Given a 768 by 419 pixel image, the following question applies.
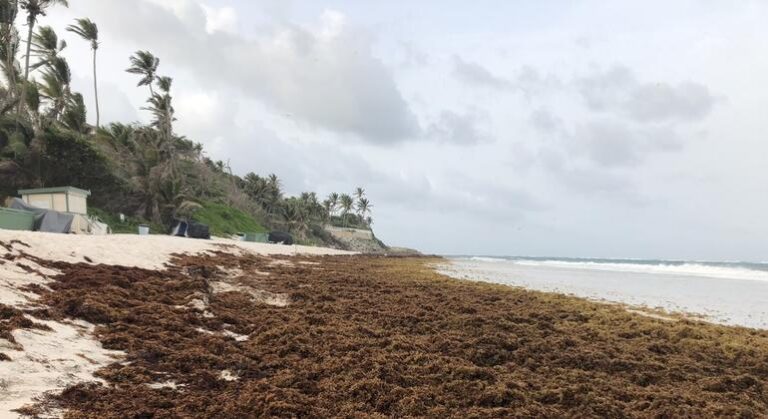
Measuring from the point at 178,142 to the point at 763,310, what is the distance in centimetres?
5296

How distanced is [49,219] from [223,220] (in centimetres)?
3144

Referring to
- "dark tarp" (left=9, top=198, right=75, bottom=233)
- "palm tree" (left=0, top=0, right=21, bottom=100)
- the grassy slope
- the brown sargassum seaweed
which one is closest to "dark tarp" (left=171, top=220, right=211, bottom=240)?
the grassy slope

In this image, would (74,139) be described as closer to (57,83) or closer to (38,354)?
(57,83)

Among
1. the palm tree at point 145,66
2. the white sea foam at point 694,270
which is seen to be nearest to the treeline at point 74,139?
the palm tree at point 145,66

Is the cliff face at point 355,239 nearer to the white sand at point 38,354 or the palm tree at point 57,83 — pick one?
the palm tree at point 57,83

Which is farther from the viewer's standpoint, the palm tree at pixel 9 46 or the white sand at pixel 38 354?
the palm tree at pixel 9 46

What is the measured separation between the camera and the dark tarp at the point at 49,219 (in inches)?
675

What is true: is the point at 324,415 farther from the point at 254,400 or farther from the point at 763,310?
the point at 763,310

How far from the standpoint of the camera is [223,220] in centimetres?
4866

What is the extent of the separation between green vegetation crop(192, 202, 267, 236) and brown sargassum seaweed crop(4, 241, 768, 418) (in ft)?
115

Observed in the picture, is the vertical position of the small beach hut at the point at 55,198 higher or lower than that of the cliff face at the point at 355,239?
higher

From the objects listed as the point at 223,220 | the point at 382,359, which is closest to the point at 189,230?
the point at 223,220

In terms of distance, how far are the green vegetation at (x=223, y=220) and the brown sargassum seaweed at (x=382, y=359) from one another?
35.1 m

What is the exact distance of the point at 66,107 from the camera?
1330 inches
